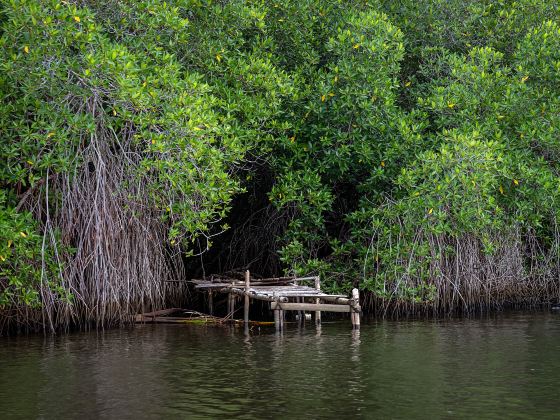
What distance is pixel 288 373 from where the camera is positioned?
9539mm

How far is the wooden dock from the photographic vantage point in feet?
43.3

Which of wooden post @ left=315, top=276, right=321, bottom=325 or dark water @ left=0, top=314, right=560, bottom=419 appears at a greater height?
wooden post @ left=315, top=276, right=321, bottom=325

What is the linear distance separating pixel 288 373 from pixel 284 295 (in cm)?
406

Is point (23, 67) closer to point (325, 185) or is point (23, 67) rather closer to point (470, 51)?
point (325, 185)

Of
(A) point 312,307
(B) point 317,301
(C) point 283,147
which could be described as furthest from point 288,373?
(C) point 283,147

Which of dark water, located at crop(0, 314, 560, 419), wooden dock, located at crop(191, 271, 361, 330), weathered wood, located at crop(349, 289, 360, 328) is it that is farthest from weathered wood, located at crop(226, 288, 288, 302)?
weathered wood, located at crop(349, 289, 360, 328)

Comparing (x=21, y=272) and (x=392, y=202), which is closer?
(x=21, y=272)

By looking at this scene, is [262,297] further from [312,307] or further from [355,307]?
[355,307]

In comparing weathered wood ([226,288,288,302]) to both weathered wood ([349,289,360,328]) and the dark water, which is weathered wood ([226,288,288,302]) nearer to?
the dark water

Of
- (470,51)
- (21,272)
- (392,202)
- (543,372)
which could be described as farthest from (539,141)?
(21,272)

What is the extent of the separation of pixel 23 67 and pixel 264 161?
212 inches

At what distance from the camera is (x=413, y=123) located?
15359mm

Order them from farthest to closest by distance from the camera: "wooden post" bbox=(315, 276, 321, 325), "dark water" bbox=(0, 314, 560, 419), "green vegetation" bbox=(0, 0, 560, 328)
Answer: "wooden post" bbox=(315, 276, 321, 325) → "green vegetation" bbox=(0, 0, 560, 328) → "dark water" bbox=(0, 314, 560, 419)

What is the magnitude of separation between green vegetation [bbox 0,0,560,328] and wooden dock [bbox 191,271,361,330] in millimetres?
539
